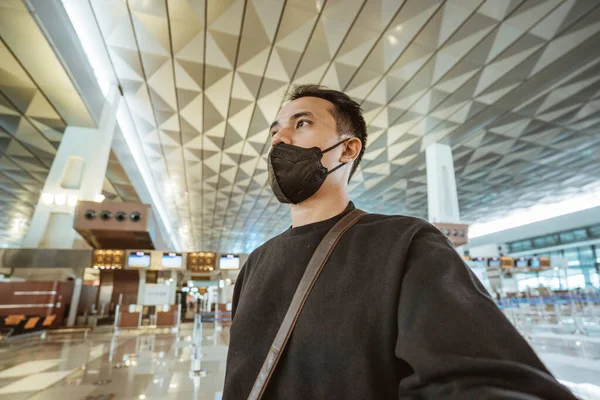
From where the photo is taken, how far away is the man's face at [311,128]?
1.26m

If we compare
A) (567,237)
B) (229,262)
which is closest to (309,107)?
(229,262)

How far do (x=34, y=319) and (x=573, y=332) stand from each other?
590 inches

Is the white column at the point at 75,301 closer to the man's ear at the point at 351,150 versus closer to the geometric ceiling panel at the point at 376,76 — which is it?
the geometric ceiling panel at the point at 376,76

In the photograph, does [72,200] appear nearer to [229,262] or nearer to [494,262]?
[229,262]

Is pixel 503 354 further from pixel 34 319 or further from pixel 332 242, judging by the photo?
pixel 34 319

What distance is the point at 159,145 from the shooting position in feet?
44.1

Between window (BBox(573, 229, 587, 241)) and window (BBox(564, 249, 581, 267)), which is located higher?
window (BBox(573, 229, 587, 241))

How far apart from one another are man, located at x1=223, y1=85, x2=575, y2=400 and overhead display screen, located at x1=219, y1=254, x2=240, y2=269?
13.4 m

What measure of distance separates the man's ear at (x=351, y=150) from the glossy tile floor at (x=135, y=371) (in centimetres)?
317

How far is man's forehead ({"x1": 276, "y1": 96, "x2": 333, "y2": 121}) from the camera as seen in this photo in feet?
4.23

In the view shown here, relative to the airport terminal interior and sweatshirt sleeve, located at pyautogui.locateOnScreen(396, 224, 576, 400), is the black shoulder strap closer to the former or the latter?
sweatshirt sleeve, located at pyautogui.locateOnScreen(396, 224, 576, 400)

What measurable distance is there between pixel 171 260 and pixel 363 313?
1375 centimetres

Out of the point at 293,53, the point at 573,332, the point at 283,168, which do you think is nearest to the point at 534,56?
the point at 293,53

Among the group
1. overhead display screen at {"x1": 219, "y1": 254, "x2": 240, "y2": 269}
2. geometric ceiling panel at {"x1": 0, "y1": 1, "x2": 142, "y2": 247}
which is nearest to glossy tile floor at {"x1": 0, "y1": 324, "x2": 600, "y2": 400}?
geometric ceiling panel at {"x1": 0, "y1": 1, "x2": 142, "y2": 247}
